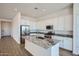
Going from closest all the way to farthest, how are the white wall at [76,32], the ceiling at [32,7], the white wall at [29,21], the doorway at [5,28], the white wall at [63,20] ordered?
the white wall at [76,32] → the ceiling at [32,7] → the white wall at [63,20] → the white wall at [29,21] → the doorway at [5,28]

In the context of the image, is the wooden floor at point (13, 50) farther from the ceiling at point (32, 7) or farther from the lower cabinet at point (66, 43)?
the ceiling at point (32, 7)

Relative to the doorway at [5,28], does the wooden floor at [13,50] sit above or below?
below

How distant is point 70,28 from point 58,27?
3.35 feet

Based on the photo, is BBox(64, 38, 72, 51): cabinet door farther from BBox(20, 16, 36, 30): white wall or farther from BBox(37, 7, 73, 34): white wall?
BBox(20, 16, 36, 30): white wall

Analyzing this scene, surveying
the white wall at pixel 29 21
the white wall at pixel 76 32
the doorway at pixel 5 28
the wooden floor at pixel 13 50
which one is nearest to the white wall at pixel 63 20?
the white wall at pixel 76 32

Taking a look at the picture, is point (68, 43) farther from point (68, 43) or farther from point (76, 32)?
point (76, 32)

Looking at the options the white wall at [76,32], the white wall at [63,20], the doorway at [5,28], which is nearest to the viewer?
the white wall at [76,32]

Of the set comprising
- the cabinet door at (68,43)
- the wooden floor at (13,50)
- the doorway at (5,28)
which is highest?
the doorway at (5,28)

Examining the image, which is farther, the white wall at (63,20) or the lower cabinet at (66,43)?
the white wall at (63,20)

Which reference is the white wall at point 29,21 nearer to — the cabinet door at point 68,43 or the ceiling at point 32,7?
the ceiling at point 32,7

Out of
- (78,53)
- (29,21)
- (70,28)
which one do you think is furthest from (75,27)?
(29,21)

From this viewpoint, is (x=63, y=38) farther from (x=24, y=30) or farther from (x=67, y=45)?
(x=24, y=30)

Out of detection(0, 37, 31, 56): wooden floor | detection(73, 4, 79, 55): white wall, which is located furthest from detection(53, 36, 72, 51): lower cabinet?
detection(0, 37, 31, 56): wooden floor

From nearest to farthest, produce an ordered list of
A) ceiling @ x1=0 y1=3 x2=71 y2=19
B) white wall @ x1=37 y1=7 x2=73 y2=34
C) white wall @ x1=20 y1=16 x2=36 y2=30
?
ceiling @ x1=0 y1=3 x2=71 y2=19 → white wall @ x1=37 y1=7 x2=73 y2=34 → white wall @ x1=20 y1=16 x2=36 y2=30
